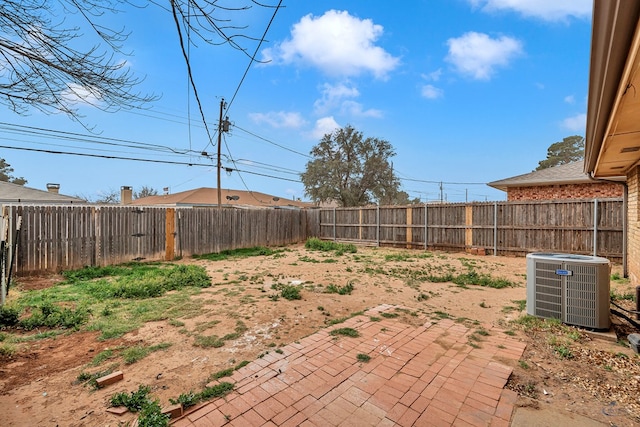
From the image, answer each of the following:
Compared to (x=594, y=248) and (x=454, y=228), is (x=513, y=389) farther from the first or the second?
(x=454, y=228)

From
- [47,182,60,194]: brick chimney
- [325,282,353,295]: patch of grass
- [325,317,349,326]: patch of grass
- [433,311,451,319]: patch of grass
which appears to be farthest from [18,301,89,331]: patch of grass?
[47,182,60,194]: brick chimney

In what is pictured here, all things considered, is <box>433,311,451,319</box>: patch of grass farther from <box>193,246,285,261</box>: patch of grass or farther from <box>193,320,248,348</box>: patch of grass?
<box>193,246,285,261</box>: patch of grass

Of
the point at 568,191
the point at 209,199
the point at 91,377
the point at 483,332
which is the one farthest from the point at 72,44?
the point at 209,199

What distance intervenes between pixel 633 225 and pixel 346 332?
20.5ft

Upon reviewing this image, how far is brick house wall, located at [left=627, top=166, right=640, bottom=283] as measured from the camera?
484 cm

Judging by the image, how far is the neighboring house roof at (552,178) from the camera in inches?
372

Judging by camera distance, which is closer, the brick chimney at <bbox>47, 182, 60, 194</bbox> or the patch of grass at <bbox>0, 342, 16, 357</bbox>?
the patch of grass at <bbox>0, 342, 16, 357</bbox>

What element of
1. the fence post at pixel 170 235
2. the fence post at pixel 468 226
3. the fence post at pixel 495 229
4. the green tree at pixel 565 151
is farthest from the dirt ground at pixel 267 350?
the green tree at pixel 565 151

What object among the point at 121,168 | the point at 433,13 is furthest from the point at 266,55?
the point at 121,168

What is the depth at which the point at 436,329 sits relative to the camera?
10.7 feet

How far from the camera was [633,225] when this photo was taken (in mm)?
5363

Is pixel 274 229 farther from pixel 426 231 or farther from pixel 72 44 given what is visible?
pixel 72 44

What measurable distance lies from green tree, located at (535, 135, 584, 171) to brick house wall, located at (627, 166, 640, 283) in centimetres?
2405

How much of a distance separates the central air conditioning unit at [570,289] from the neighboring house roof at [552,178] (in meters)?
8.25
